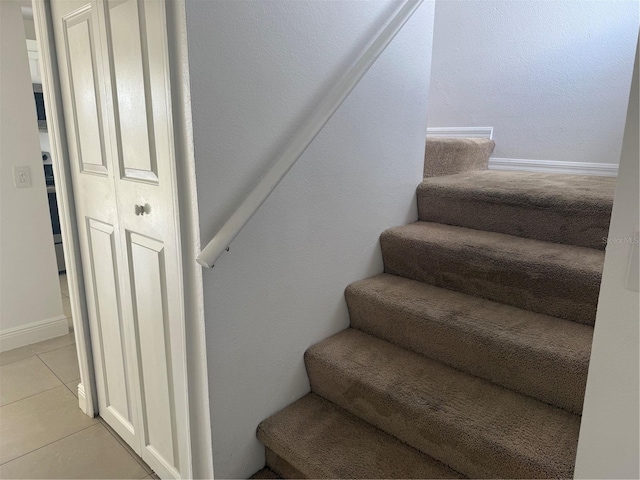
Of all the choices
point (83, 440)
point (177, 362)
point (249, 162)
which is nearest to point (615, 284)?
point (249, 162)

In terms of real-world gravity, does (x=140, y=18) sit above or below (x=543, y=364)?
above

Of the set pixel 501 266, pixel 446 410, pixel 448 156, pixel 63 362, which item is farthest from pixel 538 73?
pixel 63 362

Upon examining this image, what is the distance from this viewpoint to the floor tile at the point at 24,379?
2105 mm

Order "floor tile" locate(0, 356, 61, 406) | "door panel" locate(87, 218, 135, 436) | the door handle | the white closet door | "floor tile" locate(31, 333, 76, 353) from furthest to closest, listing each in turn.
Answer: "floor tile" locate(31, 333, 76, 353)
"floor tile" locate(0, 356, 61, 406)
"door panel" locate(87, 218, 135, 436)
the door handle
the white closet door

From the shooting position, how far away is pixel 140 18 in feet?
3.85

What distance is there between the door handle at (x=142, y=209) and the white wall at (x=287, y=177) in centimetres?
27

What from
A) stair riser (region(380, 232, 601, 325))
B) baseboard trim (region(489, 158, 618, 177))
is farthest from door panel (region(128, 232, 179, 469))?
baseboard trim (region(489, 158, 618, 177))

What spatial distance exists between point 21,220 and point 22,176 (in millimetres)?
248

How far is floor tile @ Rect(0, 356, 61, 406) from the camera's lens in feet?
6.91

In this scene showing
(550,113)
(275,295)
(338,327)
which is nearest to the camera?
(275,295)

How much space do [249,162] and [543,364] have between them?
1030 mm

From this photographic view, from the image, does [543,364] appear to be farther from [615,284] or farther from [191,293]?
Result: [191,293]

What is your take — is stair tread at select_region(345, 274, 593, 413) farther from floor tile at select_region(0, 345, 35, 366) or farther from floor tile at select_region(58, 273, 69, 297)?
floor tile at select_region(58, 273, 69, 297)

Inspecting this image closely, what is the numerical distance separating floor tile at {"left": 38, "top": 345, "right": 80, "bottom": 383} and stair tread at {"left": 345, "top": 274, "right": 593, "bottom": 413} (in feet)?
5.11
